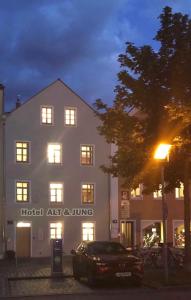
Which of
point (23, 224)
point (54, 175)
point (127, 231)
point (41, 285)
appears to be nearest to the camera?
point (41, 285)

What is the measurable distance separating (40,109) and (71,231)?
9.17m

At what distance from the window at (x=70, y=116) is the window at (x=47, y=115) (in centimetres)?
117

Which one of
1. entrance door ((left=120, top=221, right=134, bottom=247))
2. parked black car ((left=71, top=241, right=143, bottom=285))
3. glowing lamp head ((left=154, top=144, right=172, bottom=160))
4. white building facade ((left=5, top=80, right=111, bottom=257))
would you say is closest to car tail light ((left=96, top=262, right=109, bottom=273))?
parked black car ((left=71, top=241, right=143, bottom=285))

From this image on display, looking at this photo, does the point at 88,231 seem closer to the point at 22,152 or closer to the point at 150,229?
the point at 150,229

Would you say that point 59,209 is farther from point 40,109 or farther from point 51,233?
point 40,109

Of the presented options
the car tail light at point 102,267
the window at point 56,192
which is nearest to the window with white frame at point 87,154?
the window at point 56,192

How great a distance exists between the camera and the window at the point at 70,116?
151ft

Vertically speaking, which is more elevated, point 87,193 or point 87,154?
point 87,154

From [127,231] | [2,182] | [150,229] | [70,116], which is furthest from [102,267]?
[70,116]

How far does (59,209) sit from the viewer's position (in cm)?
4466

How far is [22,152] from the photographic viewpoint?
44219 mm

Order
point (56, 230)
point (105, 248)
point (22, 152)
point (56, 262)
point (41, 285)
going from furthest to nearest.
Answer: point (56, 230), point (22, 152), point (56, 262), point (41, 285), point (105, 248)

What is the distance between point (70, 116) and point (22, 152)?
469cm

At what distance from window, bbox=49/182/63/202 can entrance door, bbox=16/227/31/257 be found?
118 inches
